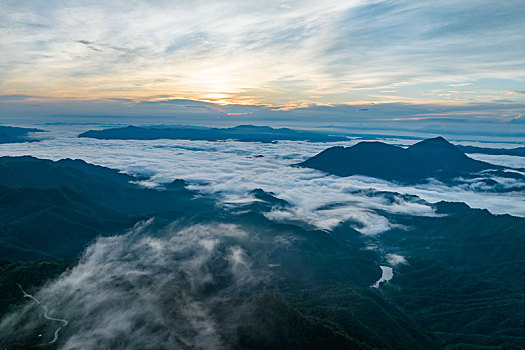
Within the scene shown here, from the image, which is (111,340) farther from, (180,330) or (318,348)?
(318,348)

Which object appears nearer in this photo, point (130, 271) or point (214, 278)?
point (130, 271)

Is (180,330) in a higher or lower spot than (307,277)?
higher

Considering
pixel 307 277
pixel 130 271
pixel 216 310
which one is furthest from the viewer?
pixel 307 277

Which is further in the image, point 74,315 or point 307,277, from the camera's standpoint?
point 307,277

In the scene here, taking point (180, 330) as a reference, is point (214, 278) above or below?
below

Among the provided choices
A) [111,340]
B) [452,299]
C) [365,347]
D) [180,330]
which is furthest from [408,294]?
[111,340]

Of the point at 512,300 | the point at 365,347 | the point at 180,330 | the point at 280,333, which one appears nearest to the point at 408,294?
the point at 512,300

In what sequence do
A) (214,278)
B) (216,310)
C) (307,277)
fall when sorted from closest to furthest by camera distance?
(216,310), (214,278), (307,277)

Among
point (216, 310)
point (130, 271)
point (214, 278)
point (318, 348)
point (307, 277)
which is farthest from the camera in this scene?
point (307, 277)

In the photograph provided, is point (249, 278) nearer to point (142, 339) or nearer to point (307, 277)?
point (307, 277)
